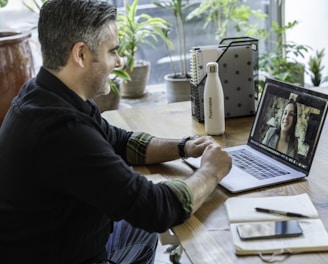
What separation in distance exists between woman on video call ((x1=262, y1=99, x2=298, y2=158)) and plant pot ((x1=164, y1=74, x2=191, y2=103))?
7.61ft

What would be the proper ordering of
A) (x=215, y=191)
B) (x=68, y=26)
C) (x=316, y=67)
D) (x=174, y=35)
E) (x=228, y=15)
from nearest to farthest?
(x=68, y=26), (x=215, y=191), (x=316, y=67), (x=228, y=15), (x=174, y=35)

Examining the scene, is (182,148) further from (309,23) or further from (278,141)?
(309,23)

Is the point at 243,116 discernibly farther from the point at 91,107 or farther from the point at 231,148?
the point at 91,107

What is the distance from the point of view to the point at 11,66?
2994 mm

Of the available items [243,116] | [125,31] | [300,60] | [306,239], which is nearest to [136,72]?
[125,31]

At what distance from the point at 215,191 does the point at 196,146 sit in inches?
9.3

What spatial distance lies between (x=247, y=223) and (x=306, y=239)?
141mm

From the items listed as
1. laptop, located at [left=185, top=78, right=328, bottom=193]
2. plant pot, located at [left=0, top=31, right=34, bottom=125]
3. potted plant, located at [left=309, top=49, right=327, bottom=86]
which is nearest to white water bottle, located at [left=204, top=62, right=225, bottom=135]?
laptop, located at [left=185, top=78, right=328, bottom=193]

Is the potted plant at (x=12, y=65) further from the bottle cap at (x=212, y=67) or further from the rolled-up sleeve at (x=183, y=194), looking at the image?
the rolled-up sleeve at (x=183, y=194)

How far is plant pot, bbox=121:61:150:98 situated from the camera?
4035mm

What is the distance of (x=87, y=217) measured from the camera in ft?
4.17

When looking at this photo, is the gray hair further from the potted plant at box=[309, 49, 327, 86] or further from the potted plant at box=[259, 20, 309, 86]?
the potted plant at box=[309, 49, 327, 86]

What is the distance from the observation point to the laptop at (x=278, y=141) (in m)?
1.38

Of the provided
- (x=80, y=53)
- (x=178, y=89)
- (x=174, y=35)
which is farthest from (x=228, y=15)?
(x=80, y=53)
